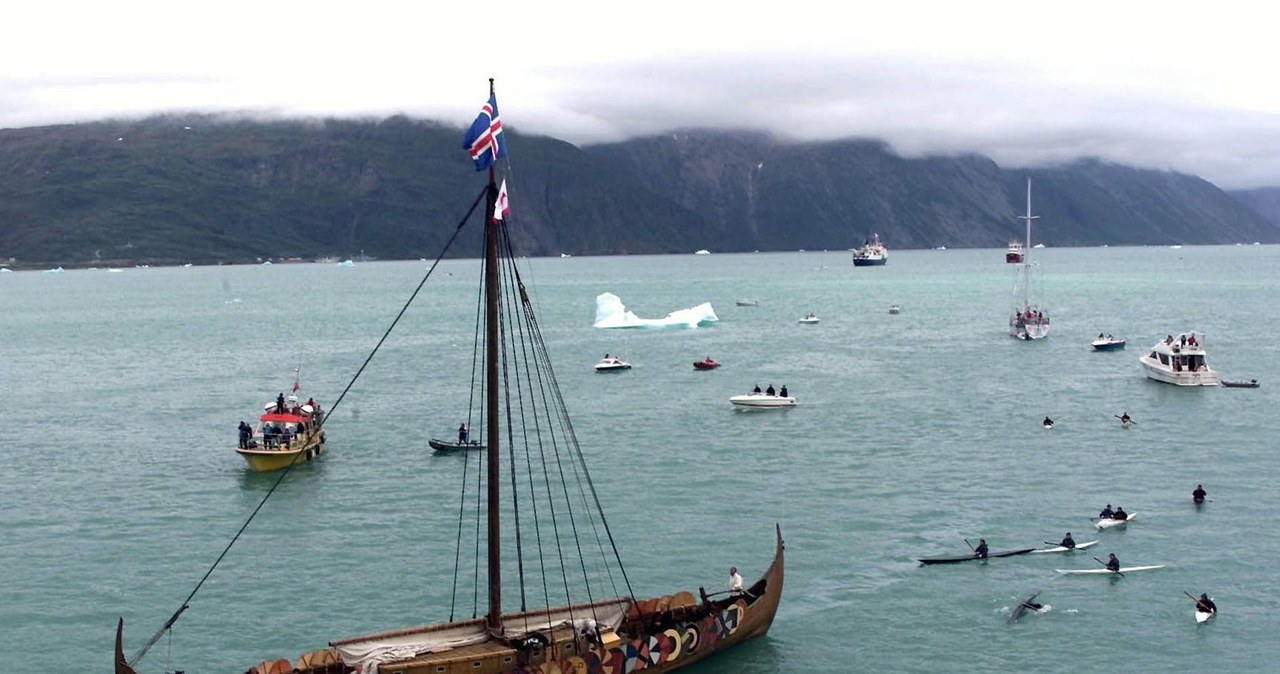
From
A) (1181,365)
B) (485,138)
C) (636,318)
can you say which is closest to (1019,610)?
(485,138)

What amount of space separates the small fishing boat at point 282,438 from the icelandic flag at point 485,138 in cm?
3525

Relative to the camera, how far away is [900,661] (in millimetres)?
39219

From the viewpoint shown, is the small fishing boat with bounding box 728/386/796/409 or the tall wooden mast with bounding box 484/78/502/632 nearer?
the tall wooden mast with bounding box 484/78/502/632

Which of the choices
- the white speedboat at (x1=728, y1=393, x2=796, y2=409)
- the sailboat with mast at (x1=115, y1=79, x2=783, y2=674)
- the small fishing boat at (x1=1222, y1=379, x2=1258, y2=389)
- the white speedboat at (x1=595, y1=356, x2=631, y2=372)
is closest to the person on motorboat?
the sailboat with mast at (x1=115, y1=79, x2=783, y2=674)

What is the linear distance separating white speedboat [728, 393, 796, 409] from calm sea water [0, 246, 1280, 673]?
127 centimetres

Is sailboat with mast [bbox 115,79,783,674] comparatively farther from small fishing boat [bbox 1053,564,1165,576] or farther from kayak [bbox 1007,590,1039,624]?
small fishing boat [bbox 1053,564,1165,576]

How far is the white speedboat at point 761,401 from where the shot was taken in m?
86.4

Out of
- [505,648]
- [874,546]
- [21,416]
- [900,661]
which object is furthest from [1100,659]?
[21,416]

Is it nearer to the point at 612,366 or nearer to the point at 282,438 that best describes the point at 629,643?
the point at 282,438

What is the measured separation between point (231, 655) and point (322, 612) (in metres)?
4.17

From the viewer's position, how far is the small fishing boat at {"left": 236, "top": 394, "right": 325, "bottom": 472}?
2630 inches

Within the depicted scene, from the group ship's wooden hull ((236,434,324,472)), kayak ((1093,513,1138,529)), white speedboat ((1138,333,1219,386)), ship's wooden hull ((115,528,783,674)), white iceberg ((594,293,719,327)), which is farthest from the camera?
white iceberg ((594,293,719,327))

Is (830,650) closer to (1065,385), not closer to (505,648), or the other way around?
(505,648)

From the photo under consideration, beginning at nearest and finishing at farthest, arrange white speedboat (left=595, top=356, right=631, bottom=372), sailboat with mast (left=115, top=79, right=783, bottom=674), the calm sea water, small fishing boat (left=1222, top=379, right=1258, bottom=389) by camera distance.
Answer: sailboat with mast (left=115, top=79, right=783, bottom=674), the calm sea water, small fishing boat (left=1222, top=379, right=1258, bottom=389), white speedboat (left=595, top=356, right=631, bottom=372)
